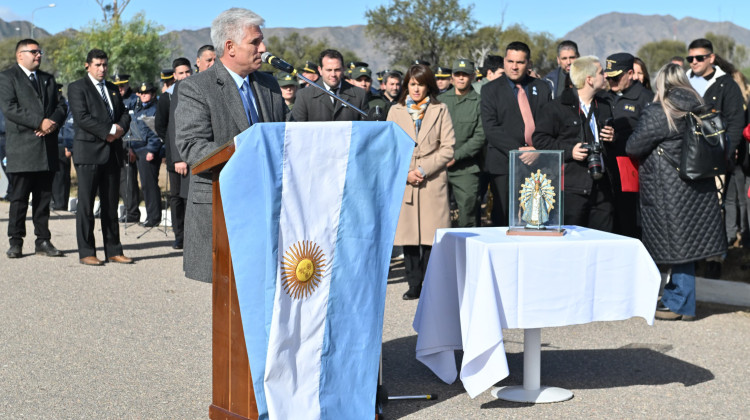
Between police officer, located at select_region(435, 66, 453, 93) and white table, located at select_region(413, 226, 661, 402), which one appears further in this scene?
police officer, located at select_region(435, 66, 453, 93)

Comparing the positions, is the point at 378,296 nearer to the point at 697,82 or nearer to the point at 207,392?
the point at 207,392

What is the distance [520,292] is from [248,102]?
Answer: 1.81m

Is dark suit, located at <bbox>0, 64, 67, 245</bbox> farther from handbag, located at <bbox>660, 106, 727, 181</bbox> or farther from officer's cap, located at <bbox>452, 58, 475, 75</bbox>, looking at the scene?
handbag, located at <bbox>660, 106, 727, 181</bbox>

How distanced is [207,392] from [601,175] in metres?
3.52

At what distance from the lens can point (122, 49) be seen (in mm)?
61969

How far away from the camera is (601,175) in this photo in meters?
7.24

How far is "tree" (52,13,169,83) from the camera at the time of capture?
61.0 meters

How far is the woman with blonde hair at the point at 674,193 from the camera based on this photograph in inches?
292

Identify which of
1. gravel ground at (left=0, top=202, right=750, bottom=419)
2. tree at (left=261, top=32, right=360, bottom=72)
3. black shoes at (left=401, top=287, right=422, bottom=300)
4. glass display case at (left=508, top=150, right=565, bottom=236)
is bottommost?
gravel ground at (left=0, top=202, right=750, bottom=419)

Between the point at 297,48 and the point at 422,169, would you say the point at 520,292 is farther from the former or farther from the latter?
the point at 297,48

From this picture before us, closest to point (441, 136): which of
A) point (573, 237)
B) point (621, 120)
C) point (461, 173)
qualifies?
point (461, 173)

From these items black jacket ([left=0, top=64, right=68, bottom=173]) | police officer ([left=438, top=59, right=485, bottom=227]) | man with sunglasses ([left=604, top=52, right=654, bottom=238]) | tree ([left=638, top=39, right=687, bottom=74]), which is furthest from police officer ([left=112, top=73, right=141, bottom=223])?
tree ([left=638, top=39, right=687, bottom=74])

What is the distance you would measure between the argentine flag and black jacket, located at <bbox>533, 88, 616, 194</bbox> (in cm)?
316

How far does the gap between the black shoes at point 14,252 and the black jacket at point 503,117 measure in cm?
559
